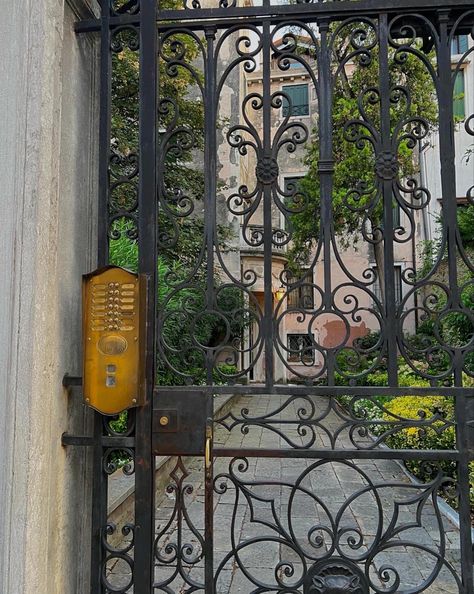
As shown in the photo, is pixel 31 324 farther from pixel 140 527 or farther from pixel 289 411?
pixel 289 411

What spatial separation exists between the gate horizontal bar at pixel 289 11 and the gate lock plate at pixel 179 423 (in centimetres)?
159

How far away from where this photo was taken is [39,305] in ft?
5.28

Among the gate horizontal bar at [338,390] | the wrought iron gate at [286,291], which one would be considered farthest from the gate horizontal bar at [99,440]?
the gate horizontal bar at [338,390]

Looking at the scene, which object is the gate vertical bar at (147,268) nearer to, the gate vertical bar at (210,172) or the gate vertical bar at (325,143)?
the gate vertical bar at (210,172)

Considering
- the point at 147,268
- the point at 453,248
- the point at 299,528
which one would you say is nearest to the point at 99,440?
the point at 147,268

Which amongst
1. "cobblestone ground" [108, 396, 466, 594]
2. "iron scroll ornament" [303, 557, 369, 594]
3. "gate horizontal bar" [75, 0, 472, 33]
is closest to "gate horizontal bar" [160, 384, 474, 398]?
"cobblestone ground" [108, 396, 466, 594]

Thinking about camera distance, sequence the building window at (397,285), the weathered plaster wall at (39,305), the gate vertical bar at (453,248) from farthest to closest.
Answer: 1. the building window at (397,285)
2. the gate vertical bar at (453,248)
3. the weathered plaster wall at (39,305)

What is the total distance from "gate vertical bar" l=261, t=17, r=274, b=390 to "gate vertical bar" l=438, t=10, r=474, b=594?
71 cm

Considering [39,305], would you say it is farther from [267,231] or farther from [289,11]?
[289,11]

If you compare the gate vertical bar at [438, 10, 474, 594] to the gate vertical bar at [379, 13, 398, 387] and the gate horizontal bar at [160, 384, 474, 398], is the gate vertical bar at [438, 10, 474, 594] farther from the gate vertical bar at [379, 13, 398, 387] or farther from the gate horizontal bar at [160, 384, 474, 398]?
the gate vertical bar at [379, 13, 398, 387]

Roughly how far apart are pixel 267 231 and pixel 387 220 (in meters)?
0.49

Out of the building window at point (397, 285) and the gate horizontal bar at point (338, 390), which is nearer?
the gate horizontal bar at point (338, 390)

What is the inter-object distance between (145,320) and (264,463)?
→ 4228mm

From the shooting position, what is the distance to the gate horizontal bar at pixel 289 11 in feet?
6.04
